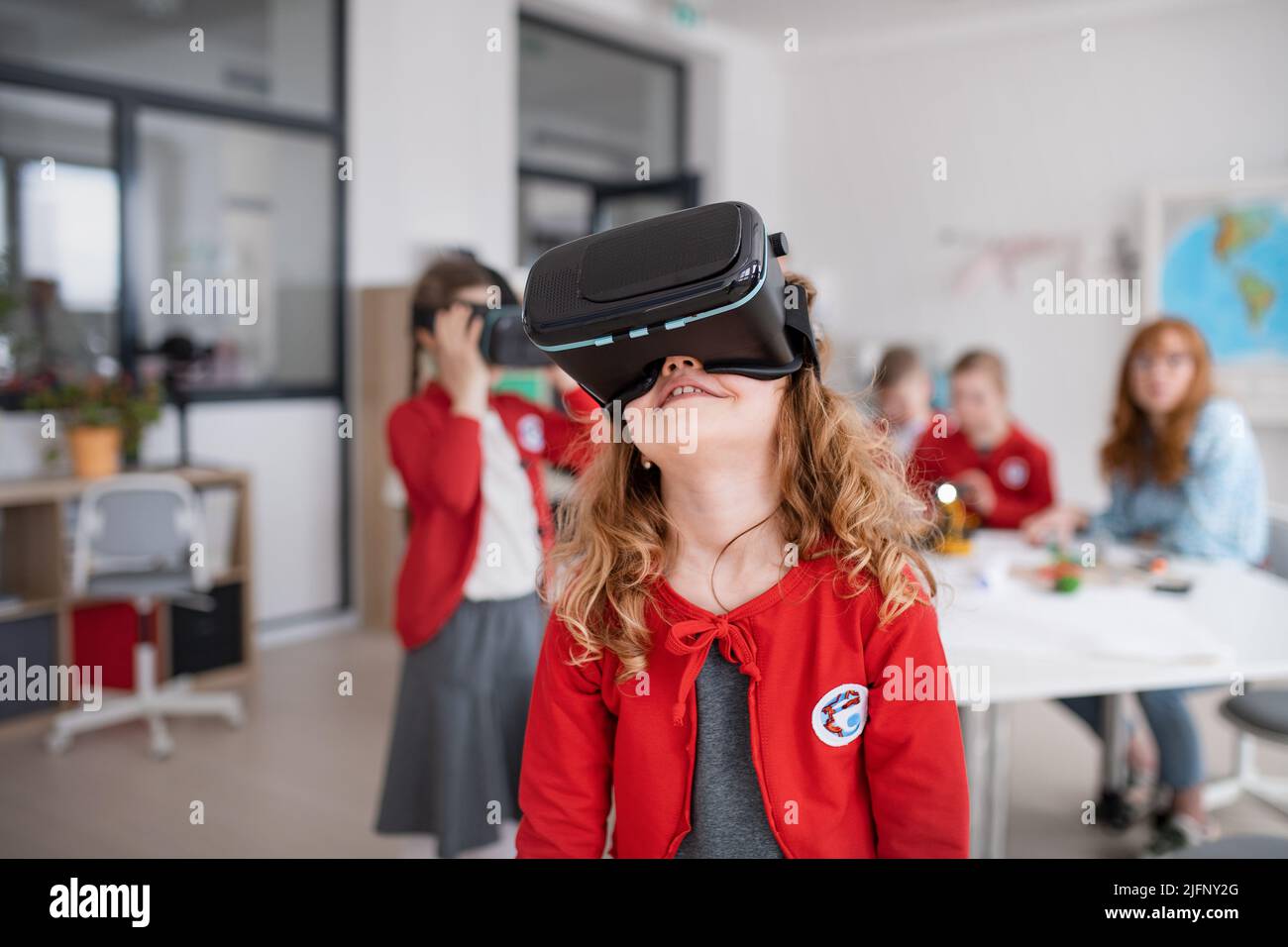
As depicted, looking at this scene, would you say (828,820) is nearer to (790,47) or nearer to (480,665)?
(480,665)

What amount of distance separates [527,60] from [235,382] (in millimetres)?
2556

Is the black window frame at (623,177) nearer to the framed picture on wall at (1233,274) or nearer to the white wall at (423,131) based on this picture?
the white wall at (423,131)

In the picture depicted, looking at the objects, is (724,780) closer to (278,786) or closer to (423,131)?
(278,786)

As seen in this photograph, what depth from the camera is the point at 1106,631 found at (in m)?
1.96

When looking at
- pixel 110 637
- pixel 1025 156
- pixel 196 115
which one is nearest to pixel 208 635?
pixel 110 637

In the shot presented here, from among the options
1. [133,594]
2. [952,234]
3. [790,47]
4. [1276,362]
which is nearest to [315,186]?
[133,594]

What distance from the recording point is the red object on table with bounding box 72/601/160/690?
3.63 metres

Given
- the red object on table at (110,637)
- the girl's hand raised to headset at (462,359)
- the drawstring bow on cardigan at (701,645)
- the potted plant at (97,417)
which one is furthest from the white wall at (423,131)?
the drawstring bow on cardigan at (701,645)

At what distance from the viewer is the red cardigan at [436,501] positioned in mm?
1840

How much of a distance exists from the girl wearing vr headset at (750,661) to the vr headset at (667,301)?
5 centimetres

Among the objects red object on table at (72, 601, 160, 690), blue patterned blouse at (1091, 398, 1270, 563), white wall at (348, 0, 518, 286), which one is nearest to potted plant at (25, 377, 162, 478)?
red object on table at (72, 601, 160, 690)

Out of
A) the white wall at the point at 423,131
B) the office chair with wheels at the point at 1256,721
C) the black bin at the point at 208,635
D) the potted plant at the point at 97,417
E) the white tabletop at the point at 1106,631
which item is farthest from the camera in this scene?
the white wall at the point at 423,131

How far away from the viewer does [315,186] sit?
15.3ft

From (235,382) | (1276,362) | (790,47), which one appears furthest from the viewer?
(790,47)
